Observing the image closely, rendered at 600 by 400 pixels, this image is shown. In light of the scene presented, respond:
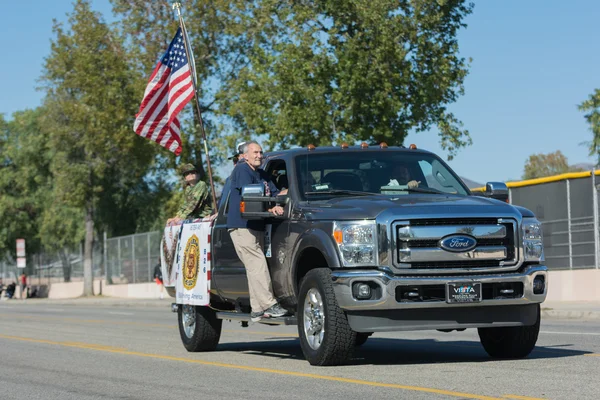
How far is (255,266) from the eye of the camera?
11.6 m

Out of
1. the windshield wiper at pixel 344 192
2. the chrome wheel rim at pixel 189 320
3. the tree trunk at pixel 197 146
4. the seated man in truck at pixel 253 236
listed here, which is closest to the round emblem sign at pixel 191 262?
the chrome wheel rim at pixel 189 320

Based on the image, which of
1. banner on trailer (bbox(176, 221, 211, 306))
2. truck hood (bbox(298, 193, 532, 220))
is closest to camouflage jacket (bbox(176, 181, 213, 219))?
banner on trailer (bbox(176, 221, 211, 306))

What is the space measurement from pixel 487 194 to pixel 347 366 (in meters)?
2.29

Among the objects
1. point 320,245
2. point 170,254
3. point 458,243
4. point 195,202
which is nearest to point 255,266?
point 320,245

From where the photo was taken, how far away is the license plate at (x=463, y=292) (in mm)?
9859

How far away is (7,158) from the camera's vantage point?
77.4 metres

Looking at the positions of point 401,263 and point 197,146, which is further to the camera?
point 197,146

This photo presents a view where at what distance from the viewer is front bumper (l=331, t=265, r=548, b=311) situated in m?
9.85

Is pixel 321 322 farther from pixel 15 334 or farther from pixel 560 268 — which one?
pixel 560 268

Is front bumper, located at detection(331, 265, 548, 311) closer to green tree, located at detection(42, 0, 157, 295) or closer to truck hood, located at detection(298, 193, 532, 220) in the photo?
truck hood, located at detection(298, 193, 532, 220)

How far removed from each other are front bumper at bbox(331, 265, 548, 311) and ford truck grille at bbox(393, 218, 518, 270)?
0.14m

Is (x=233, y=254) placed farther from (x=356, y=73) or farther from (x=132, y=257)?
(x=132, y=257)

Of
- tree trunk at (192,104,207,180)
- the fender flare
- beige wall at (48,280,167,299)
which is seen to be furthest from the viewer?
beige wall at (48,280,167,299)

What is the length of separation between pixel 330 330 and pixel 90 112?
136 ft
